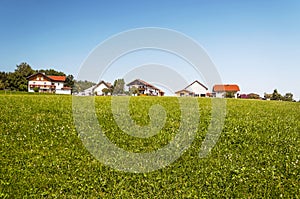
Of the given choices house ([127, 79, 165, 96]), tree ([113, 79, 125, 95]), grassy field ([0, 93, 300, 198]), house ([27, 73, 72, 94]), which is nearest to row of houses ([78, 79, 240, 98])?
house ([127, 79, 165, 96])

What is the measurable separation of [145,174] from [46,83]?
351ft

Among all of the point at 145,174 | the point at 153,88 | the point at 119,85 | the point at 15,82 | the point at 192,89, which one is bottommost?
the point at 145,174

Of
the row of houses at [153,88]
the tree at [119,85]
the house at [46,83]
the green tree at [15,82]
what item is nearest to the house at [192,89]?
the row of houses at [153,88]

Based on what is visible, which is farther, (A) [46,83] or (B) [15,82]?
(A) [46,83]

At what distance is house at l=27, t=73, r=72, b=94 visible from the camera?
103 metres

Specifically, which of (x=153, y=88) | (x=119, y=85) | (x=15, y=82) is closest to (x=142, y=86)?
(x=153, y=88)

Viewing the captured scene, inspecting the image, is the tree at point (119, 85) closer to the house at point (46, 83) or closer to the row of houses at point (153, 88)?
the row of houses at point (153, 88)

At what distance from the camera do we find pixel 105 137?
37.6 ft

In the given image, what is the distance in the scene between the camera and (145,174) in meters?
8.62

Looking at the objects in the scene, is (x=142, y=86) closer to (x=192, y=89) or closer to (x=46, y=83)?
(x=192, y=89)

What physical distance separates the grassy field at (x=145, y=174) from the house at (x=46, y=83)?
311 feet

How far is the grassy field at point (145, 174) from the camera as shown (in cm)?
764

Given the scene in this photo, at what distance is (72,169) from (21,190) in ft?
5.11

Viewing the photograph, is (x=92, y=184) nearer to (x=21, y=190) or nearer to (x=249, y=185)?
(x=21, y=190)
